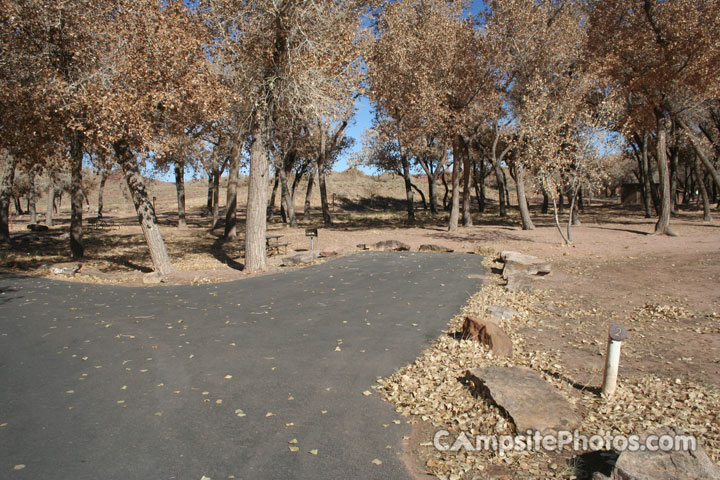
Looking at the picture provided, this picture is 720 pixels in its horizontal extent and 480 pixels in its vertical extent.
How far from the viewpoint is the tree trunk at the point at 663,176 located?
19009mm

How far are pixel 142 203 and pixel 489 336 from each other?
11.5 m

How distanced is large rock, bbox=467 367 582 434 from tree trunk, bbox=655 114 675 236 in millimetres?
18301

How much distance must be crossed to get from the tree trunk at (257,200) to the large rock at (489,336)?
28.9 ft

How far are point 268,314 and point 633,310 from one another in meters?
7.24

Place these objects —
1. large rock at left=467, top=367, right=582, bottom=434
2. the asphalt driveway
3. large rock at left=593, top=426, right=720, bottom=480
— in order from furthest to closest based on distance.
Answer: large rock at left=467, top=367, right=582, bottom=434
the asphalt driveway
large rock at left=593, top=426, right=720, bottom=480

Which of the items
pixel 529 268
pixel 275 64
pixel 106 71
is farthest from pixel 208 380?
pixel 275 64

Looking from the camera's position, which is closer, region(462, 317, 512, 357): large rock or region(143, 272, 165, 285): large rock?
region(462, 317, 512, 357): large rock

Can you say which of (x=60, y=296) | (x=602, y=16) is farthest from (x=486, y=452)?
(x=602, y=16)

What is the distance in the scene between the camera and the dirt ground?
6.63 m

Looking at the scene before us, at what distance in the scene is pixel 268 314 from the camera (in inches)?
→ 332

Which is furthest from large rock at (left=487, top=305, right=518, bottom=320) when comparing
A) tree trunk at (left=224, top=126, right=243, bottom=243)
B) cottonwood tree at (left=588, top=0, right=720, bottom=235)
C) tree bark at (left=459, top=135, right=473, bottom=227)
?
tree bark at (left=459, top=135, right=473, bottom=227)

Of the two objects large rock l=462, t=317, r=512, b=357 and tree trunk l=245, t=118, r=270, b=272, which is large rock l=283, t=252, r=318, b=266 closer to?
tree trunk l=245, t=118, r=270, b=272

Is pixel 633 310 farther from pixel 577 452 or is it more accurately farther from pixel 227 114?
pixel 227 114

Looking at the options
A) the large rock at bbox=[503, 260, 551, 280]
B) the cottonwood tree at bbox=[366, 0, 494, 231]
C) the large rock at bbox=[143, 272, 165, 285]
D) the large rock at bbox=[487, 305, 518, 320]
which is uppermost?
the cottonwood tree at bbox=[366, 0, 494, 231]
